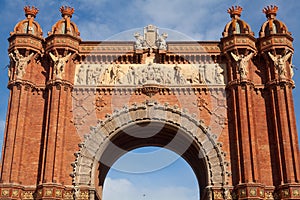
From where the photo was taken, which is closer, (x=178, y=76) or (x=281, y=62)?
(x=281, y=62)

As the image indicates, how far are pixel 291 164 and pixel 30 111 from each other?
40.3 feet

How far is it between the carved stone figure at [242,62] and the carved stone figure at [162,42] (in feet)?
11.2

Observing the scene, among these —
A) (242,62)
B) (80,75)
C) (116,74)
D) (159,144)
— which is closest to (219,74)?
(242,62)

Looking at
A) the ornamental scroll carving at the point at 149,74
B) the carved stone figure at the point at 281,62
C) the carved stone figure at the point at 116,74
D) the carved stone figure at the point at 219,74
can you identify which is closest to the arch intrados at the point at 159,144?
the ornamental scroll carving at the point at 149,74

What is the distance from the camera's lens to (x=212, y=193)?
19875 mm

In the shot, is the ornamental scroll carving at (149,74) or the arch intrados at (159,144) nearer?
the arch intrados at (159,144)

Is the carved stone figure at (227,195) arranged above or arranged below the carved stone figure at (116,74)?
below

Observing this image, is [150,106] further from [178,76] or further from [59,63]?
[59,63]

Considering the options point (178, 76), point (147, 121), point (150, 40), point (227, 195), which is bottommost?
point (227, 195)

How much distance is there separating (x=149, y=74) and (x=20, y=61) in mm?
6264

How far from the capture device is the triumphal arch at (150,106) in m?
20.0

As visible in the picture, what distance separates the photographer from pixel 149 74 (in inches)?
869

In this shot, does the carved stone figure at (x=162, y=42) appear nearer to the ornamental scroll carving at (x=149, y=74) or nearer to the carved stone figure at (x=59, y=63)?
the ornamental scroll carving at (x=149, y=74)

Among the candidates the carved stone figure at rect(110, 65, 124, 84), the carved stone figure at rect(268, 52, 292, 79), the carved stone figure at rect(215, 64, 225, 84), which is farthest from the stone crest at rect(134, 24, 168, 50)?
the carved stone figure at rect(268, 52, 292, 79)
